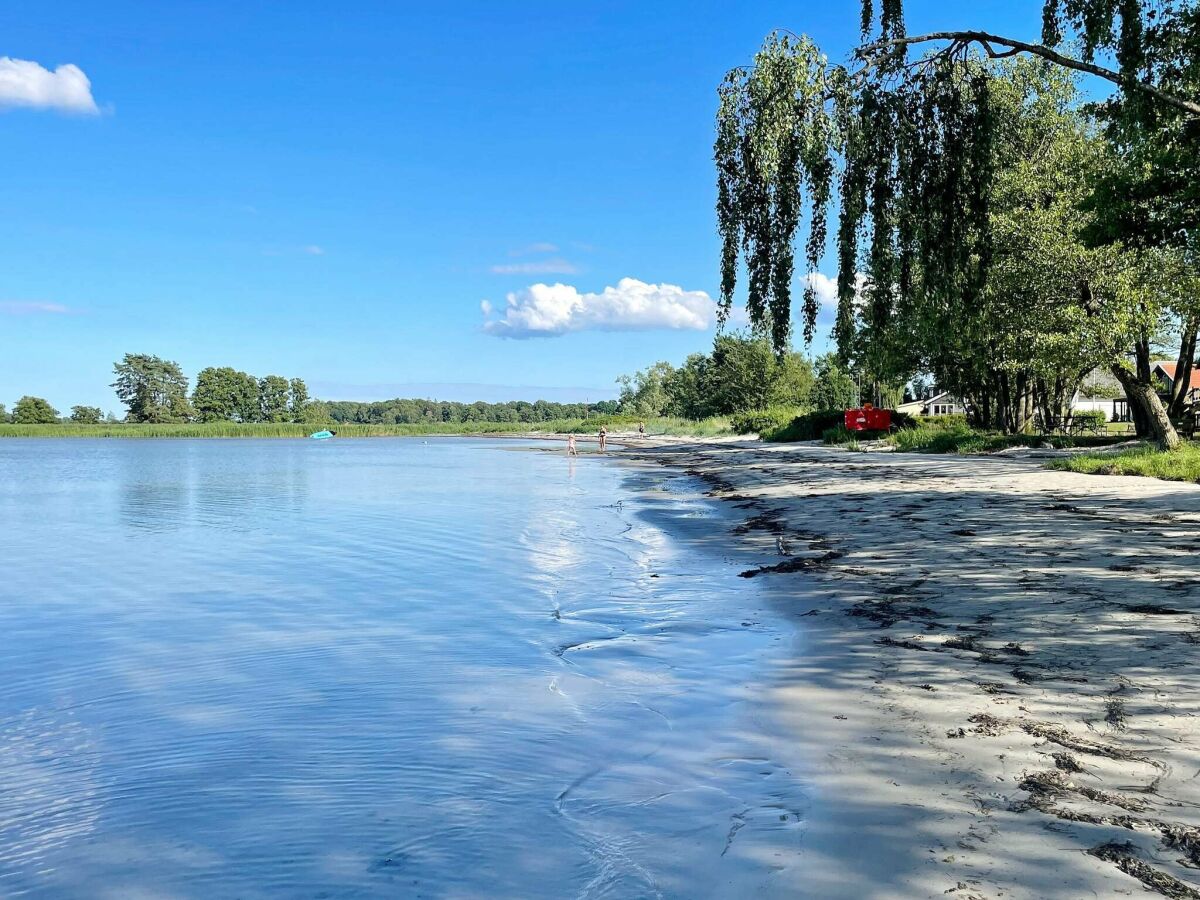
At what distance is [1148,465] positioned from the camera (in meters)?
16.4

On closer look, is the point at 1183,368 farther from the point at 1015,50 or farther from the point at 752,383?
the point at 752,383

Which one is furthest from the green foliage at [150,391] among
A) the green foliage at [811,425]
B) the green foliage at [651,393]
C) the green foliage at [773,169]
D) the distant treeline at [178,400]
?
the green foliage at [773,169]

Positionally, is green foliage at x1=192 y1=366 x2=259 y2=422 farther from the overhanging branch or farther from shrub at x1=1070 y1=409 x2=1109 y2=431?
the overhanging branch

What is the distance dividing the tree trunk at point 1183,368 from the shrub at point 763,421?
2718 centimetres

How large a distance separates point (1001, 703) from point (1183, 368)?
31.1 meters

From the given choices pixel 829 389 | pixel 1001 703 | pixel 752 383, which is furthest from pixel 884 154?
pixel 829 389

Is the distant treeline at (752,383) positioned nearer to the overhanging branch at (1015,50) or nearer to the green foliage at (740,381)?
the green foliage at (740,381)

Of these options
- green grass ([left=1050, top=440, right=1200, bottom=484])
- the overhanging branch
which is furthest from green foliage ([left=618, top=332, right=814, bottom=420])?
the overhanging branch

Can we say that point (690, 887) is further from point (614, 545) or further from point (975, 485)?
point (975, 485)

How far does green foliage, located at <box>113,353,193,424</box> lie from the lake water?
6239 inches

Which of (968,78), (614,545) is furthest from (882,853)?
(614,545)

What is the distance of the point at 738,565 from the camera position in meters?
11.8

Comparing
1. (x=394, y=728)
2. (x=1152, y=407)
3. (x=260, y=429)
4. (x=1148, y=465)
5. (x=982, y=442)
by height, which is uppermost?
(x=260, y=429)

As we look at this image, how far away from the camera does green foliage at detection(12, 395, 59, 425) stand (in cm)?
14500
